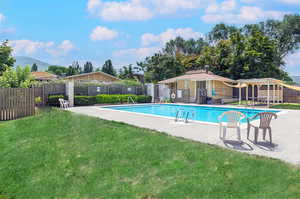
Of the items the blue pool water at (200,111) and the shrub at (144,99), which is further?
the shrub at (144,99)

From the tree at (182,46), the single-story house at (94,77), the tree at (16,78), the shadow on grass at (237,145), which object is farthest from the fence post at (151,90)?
the tree at (182,46)

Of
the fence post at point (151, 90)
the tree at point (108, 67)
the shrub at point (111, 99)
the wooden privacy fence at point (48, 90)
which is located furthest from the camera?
the tree at point (108, 67)

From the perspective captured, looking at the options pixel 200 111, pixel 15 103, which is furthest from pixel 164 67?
pixel 15 103

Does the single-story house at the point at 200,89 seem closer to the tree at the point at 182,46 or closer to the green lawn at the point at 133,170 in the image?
the green lawn at the point at 133,170

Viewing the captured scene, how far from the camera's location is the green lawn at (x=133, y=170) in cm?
344

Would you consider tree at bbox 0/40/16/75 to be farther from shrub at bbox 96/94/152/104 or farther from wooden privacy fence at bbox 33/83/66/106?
shrub at bbox 96/94/152/104

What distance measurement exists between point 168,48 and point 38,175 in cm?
4158

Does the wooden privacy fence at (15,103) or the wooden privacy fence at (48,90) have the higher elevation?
the wooden privacy fence at (48,90)

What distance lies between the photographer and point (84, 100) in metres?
17.8

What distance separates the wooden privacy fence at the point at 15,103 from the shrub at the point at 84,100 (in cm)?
662

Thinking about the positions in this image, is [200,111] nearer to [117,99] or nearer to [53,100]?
[117,99]

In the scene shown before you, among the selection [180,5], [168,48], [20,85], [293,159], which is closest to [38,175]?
[293,159]

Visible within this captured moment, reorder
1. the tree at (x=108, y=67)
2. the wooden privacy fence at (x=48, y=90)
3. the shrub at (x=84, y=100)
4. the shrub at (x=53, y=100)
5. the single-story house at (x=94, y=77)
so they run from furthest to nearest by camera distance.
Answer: the tree at (x=108, y=67) → the single-story house at (x=94, y=77) → the shrub at (x=84, y=100) → the shrub at (x=53, y=100) → the wooden privacy fence at (x=48, y=90)

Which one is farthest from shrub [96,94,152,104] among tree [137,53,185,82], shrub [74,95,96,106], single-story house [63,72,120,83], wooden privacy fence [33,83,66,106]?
single-story house [63,72,120,83]
